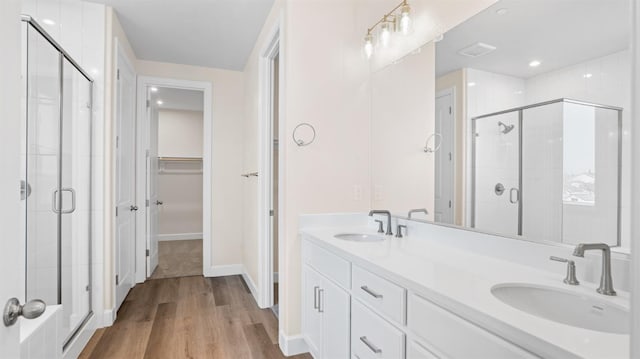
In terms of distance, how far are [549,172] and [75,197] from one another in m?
2.83

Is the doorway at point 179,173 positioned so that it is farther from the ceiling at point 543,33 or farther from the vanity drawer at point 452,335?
the vanity drawer at point 452,335

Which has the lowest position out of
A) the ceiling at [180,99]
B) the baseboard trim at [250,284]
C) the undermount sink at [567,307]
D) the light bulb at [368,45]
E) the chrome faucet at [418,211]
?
the baseboard trim at [250,284]

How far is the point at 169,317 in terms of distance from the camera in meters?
2.82

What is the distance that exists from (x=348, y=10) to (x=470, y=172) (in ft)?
4.89

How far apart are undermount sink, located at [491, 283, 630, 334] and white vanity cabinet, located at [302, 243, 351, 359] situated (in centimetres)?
73

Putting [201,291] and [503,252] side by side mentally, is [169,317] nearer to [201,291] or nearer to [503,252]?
[201,291]

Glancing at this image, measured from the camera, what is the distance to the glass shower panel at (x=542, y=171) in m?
1.24

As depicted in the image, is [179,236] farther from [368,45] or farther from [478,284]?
[478,284]

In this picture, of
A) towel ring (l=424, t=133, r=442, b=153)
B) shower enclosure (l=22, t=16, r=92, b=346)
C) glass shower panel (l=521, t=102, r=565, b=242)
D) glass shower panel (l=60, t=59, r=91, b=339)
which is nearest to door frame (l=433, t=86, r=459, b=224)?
towel ring (l=424, t=133, r=442, b=153)

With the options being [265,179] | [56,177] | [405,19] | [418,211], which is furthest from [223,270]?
[405,19]

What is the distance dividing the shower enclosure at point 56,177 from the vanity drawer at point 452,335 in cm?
192

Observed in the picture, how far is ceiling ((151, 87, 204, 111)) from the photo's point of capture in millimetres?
5102

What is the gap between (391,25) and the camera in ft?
7.43

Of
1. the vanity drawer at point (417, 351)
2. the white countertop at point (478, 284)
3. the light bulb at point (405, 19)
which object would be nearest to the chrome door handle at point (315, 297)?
the white countertop at point (478, 284)
